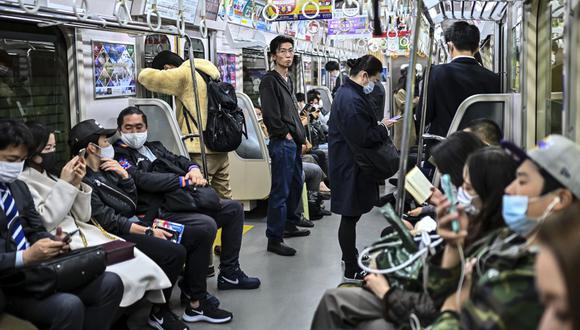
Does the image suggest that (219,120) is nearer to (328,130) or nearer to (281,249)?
(328,130)

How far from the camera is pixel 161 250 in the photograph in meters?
3.91

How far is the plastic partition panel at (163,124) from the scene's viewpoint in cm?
514

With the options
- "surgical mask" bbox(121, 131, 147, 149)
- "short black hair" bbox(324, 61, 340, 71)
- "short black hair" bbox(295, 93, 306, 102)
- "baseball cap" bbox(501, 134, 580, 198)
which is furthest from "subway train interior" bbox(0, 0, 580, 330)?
"short black hair" bbox(324, 61, 340, 71)

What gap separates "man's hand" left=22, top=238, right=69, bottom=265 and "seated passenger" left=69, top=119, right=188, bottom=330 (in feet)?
2.65

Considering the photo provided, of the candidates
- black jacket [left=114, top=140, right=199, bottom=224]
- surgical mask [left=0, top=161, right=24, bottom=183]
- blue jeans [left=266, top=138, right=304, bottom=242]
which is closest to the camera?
surgical mask [left=0, top=161, right=24, bottom=183]

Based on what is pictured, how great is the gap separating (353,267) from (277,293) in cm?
60

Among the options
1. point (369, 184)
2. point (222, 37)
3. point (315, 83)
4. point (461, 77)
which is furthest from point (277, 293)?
point (315, 83)

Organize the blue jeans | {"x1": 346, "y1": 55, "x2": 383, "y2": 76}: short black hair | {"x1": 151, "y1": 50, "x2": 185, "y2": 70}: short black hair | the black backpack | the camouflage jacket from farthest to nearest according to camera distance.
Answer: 1. the blue jeans
2. {"x1": 151, "y1": 50, "x2": 185, "y2": 70}: short black hair
3. the black backpack
4. {"x1": 346, "y1": 55, "x2": 383, "y2": 76}: short black hair
5. the camouflage jacket

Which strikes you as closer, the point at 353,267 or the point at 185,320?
the point at 185,320

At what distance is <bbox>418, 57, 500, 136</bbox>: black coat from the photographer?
4.60 metres

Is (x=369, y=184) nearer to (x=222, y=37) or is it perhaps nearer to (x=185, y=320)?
(x=185, y=320)

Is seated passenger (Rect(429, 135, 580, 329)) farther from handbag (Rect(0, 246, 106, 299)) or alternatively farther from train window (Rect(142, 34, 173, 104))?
train window (Rect(142, 34, 173, 104))

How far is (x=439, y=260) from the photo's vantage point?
2.42 meters

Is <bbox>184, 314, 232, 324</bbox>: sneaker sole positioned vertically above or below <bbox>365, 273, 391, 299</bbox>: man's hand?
below
